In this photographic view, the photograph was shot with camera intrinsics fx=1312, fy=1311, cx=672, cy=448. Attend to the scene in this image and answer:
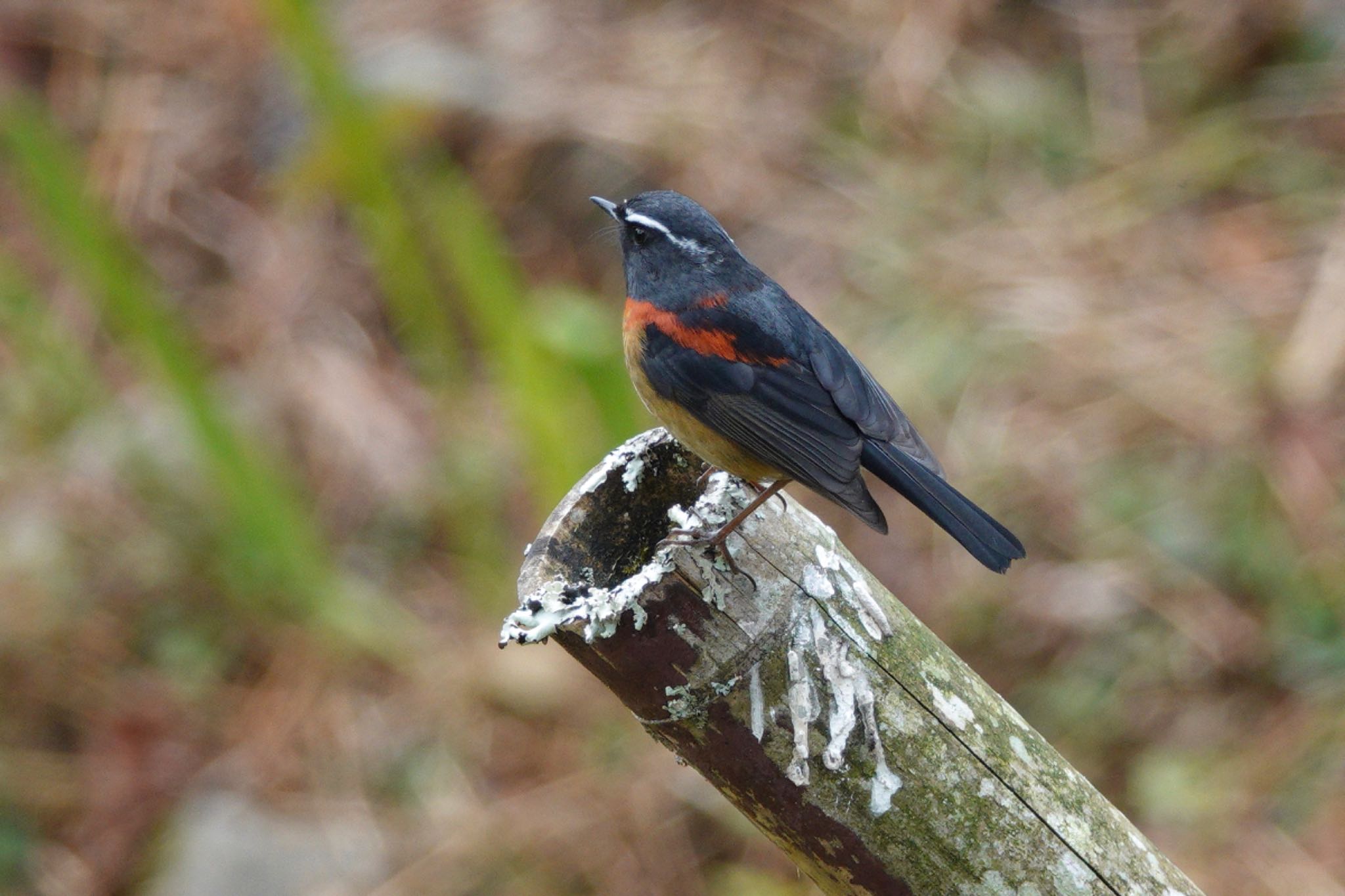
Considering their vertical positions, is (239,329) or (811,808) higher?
(811,808)

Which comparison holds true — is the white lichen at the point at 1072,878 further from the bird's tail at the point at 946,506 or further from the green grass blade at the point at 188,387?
the green grass blade at the point at 188,387

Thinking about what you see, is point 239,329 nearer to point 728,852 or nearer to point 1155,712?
point 728,852

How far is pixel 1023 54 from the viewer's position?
23.3 ft

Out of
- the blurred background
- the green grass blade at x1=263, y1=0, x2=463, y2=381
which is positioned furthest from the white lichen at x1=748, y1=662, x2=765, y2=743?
the green grass blade at x1=263, y1=0, x2=463, y2=381

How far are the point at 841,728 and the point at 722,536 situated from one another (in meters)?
0.36

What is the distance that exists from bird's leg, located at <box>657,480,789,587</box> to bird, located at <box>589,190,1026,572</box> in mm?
415

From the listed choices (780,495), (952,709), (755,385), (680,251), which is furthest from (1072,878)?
(680,251)

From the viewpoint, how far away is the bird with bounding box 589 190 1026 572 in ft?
9.92

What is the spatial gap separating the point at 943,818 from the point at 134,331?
3.65 meters

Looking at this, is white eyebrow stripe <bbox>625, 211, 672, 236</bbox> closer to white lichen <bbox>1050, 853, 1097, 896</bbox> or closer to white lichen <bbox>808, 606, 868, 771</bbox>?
white lichen <bbox>808, 606, 868, 771</bbox>

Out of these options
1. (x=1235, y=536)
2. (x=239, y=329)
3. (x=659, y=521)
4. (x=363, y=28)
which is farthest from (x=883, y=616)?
(x=363, y=28)

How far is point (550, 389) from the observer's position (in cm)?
450

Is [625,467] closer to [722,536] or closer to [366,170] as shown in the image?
[722,536]

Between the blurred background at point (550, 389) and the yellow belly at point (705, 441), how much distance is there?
0.84 m
